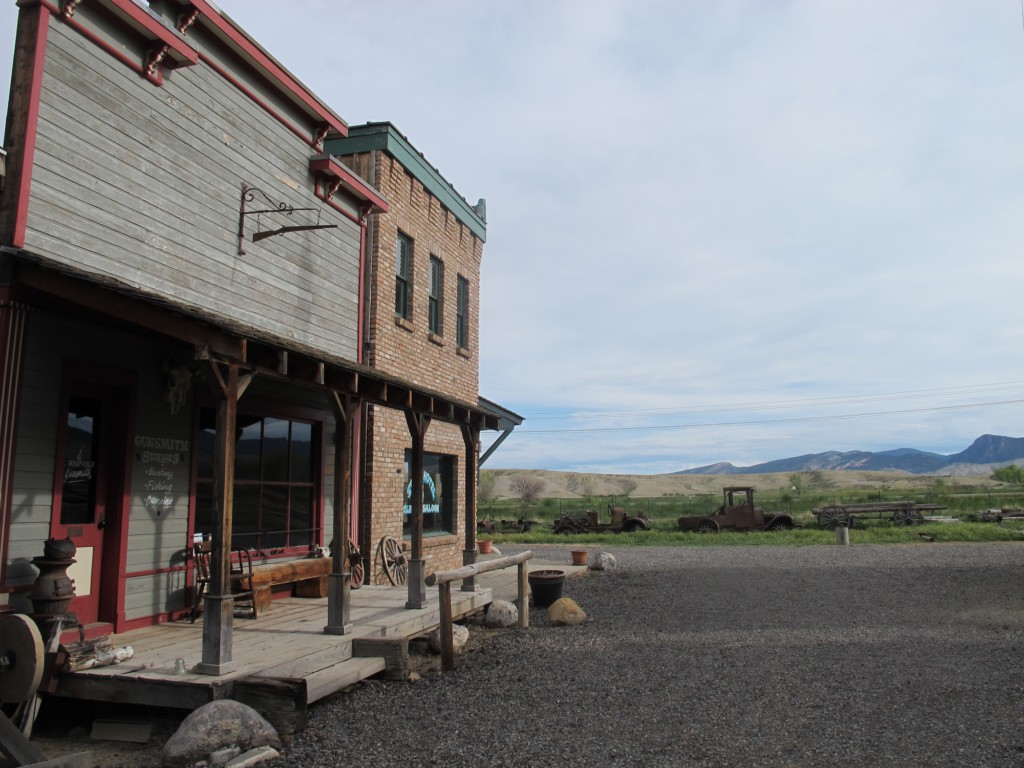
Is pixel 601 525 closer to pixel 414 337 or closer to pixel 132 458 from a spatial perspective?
pixel 414 337

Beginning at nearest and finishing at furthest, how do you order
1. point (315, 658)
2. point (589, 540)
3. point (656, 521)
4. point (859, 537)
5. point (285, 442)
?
1. point (315, 658)
2. point (285, 442)
3. point (859, 537)
4. point (589, 540)
5. point (656, 521)

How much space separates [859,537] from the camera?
89.5 feet

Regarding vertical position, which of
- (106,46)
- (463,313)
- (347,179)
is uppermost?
(347,179)

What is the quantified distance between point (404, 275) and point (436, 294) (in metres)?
1.24

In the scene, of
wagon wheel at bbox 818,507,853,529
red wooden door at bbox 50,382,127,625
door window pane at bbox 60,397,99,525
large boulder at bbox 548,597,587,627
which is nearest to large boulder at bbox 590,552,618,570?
large boulder at bbox 548,597,587,627

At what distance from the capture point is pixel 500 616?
1050 cm

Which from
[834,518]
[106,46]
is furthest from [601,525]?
[106,46]

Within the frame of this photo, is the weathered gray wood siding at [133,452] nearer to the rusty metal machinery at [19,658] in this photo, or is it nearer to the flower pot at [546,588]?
the rusty metal machinery at [19,658]

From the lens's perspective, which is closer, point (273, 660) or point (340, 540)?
point (273, 660)

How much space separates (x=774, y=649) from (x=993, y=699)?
8.28ft

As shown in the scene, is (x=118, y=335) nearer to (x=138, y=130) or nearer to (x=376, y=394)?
(x=138, y=130)

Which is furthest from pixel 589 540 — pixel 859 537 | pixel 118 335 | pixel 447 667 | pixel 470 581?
pixel 118 335

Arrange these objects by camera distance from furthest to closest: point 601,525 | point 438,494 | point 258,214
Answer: point 601,525 < point 438,494 < point 258,214

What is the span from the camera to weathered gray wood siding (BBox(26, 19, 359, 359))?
6566mm
